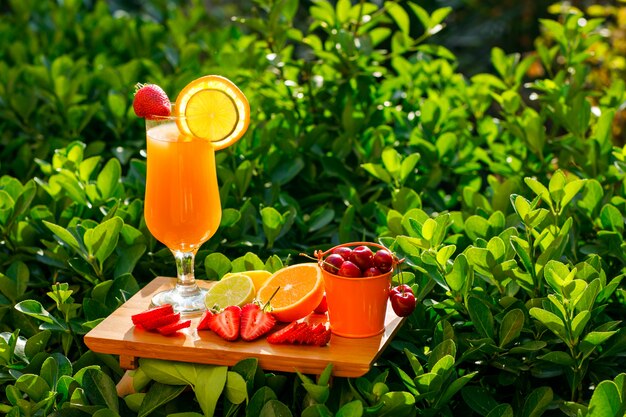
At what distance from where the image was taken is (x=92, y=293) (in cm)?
239

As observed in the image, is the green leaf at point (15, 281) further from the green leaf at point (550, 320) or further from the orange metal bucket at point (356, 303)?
the green leaf at point (550, 320)

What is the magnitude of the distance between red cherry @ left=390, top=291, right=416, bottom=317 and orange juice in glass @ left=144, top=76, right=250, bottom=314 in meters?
0.45

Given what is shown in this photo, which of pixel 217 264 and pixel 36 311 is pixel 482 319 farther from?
pixel 36 311

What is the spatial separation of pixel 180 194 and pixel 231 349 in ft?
1.48

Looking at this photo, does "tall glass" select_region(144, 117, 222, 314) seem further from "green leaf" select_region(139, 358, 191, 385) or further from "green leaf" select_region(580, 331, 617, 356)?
"green leaf" select_region(580, 331, 617, 356)

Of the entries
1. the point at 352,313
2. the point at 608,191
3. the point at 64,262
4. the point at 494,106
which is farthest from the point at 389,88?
the point at 494,106

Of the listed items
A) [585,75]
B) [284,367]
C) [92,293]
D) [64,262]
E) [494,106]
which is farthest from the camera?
[494,106]

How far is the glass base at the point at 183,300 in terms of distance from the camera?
218 cm

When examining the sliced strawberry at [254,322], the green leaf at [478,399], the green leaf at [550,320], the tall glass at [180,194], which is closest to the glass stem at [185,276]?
the tall glass at [180,194]

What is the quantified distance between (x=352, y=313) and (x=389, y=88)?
177cm

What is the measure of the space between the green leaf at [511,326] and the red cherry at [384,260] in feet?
0.98

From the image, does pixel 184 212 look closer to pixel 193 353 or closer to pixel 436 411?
pixel 193 353

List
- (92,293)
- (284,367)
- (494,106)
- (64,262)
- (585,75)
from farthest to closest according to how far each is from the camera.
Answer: (494,106)
(585,75)
(64,262)
(92,293)
(284,367)

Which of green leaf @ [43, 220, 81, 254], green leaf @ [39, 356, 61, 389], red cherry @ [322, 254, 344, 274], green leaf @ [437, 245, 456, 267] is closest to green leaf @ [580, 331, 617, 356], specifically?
green leaf @ [437, 245, 456, 267]
